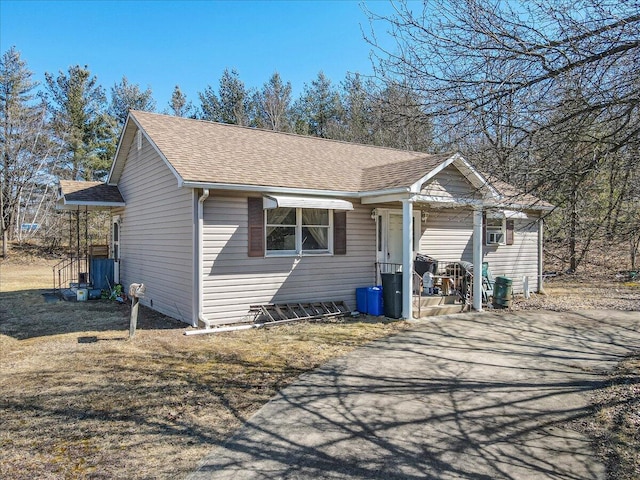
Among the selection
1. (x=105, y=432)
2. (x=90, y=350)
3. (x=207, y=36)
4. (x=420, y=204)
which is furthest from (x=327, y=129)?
(x=105, y=432)

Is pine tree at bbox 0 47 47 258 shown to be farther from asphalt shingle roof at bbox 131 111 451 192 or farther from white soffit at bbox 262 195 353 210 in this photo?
white soffit at bbox 262 195 353 210

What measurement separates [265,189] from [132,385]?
4864mm

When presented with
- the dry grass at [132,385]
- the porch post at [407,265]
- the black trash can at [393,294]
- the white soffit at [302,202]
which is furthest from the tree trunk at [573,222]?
the white soffit at [302,202]

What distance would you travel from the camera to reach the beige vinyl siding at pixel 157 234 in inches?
363

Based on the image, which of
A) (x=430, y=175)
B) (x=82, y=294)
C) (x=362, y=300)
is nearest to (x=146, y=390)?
(x=362, y=300)

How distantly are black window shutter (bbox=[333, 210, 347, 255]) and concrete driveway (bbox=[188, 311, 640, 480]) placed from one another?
3.24m

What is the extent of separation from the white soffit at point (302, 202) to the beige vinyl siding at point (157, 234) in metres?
1.64

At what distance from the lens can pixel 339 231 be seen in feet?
34.2

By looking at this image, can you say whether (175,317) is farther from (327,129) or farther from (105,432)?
(327,129)

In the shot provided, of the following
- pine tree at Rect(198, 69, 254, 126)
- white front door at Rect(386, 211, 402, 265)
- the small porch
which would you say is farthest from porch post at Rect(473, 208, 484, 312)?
pine tree at Rect(198, 69, 254, 126)

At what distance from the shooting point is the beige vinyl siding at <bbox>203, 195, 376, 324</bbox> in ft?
29.0

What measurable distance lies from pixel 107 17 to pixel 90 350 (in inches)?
569

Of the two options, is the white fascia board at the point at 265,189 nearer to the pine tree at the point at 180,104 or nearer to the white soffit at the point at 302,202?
the white soffit at the point at 302,202

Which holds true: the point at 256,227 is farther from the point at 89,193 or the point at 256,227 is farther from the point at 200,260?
the point at 89,193
